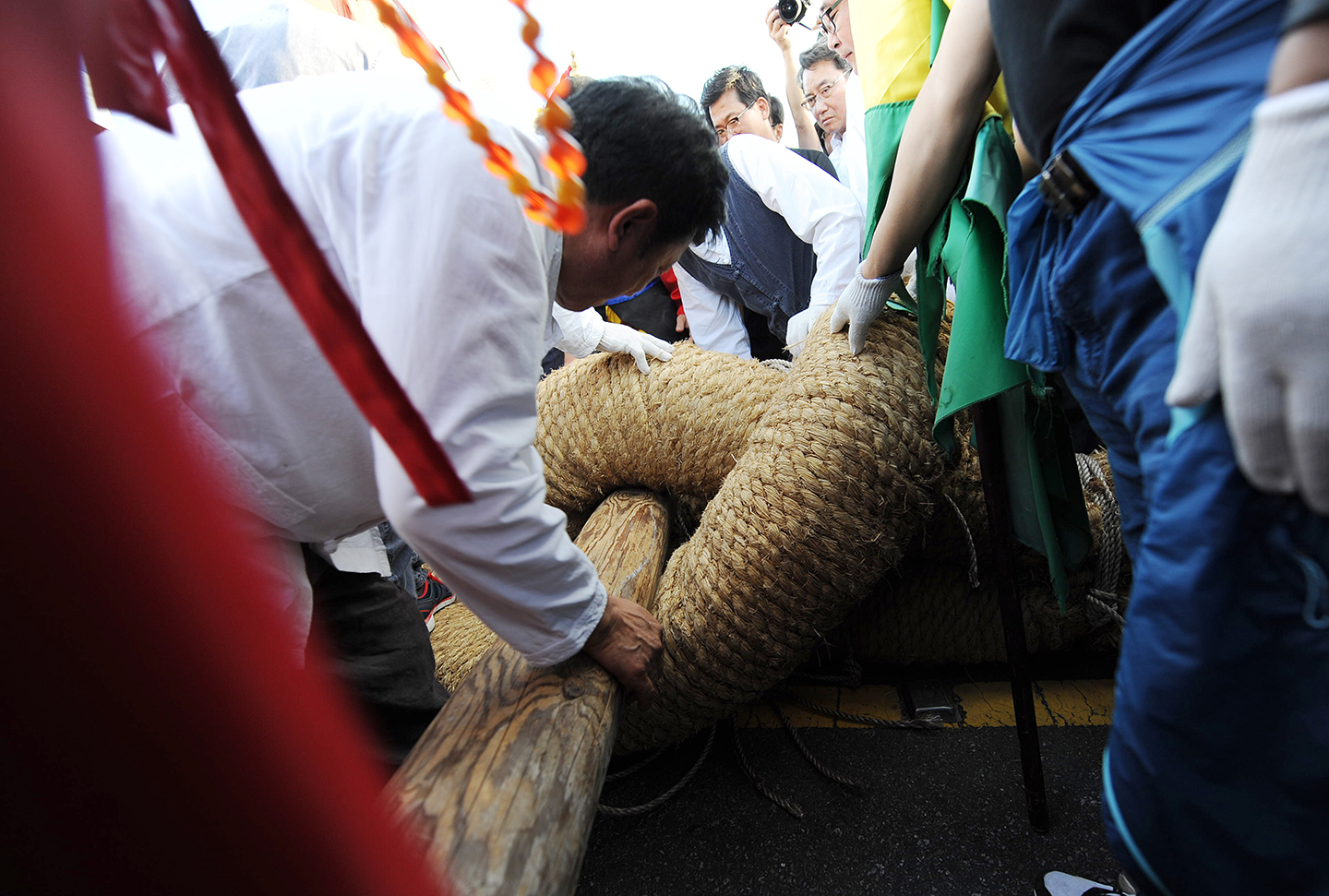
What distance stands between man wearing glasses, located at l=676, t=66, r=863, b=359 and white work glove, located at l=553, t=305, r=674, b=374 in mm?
405

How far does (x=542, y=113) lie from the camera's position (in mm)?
358

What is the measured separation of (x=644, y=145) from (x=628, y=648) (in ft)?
1.93

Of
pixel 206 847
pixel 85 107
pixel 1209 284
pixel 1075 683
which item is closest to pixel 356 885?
pixel 206 847

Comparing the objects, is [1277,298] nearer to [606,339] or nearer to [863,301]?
[863,301]

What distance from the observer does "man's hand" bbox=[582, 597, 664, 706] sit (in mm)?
782

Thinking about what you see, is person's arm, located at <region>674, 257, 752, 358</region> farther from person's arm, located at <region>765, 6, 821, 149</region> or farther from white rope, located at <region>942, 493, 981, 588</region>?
white rope, located at <region>942, 493, 981, 588</region>

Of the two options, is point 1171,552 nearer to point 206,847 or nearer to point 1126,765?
point 1126,765

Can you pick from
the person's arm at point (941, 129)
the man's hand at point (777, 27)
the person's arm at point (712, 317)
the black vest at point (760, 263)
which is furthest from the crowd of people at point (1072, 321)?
the person's arm at point (712, 317)

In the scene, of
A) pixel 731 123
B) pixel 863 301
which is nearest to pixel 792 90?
pixel 731 123

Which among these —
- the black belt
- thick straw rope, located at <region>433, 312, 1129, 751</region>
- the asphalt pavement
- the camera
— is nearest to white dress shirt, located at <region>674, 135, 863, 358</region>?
the camera

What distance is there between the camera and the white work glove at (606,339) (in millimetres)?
1650

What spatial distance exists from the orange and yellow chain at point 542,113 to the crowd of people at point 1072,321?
0.13ft

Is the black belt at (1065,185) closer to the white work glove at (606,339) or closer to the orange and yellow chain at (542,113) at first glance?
the orange and yellow chain at (542,113)

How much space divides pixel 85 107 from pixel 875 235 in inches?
42.6
